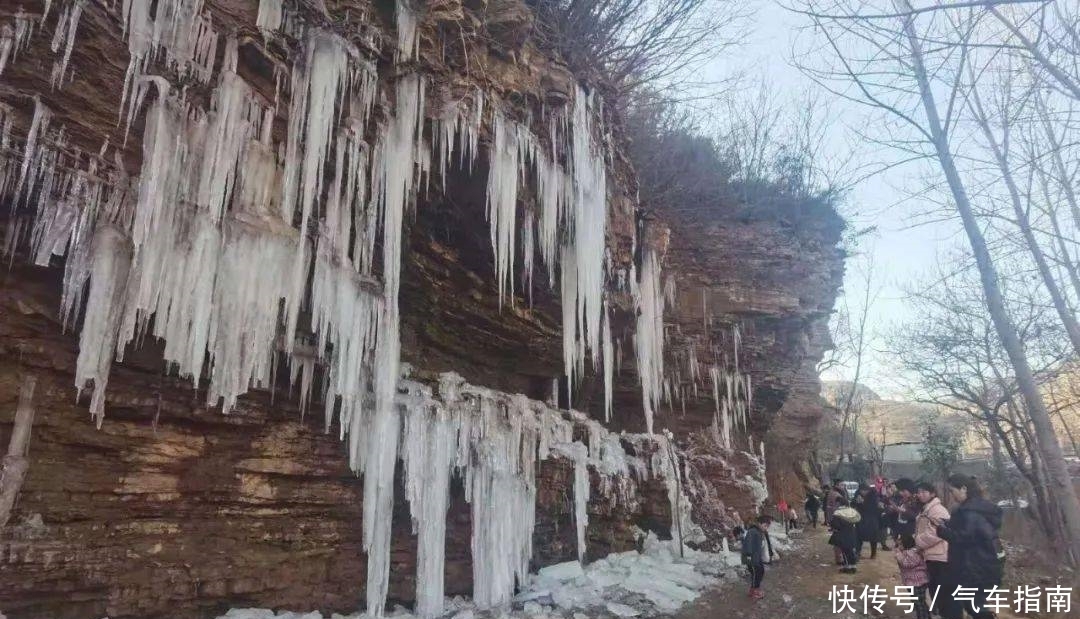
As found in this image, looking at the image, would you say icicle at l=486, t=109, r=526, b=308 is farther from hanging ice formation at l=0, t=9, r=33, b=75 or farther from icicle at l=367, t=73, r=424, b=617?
hanging ice formation at l=0, t=9, r=33, b=75

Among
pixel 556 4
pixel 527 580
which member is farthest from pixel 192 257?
pixel 556 4

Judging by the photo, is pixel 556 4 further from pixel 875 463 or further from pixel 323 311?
pixel 875 463

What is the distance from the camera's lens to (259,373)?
5379mm

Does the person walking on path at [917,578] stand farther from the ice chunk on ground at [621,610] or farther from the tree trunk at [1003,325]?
the ice chunk on ground at [621,610]

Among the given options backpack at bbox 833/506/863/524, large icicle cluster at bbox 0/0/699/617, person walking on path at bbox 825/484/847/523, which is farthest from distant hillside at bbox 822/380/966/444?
large icicle cluster at bbox 0/0/699/617

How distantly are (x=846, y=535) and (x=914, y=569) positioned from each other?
455 cm

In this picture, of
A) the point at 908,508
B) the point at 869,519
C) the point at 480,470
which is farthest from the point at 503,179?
the point at 869,519

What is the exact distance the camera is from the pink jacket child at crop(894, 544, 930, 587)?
543cm

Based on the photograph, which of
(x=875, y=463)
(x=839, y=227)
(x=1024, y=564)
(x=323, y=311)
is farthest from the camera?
(x=875, y=463)

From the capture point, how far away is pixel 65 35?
4242mm

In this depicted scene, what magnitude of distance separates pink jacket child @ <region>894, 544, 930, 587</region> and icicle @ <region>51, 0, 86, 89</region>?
7.77 m

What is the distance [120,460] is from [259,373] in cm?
138

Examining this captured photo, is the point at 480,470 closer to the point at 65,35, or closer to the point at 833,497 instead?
the point at 65,35

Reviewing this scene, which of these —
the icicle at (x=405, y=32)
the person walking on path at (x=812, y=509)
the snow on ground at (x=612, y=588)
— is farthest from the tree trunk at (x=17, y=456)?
the person walking on path at (x=812, y=509)
